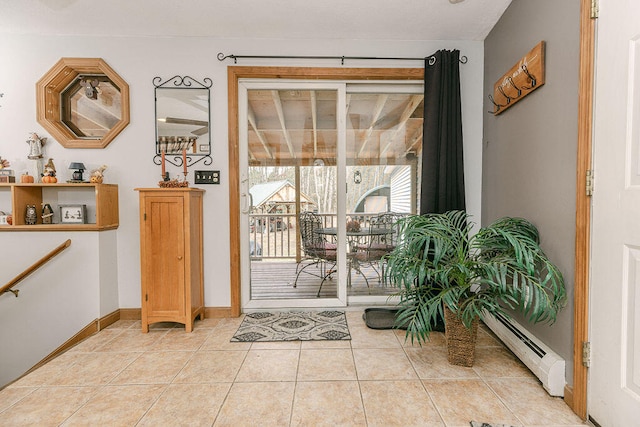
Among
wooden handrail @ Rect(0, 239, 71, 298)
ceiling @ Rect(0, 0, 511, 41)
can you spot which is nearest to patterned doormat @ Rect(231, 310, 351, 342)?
wooden handrail @ Rect(0, 239, 71, 298)

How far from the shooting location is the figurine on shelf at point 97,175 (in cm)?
251

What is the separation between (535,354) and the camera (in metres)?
1.79

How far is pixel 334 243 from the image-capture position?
297 cm

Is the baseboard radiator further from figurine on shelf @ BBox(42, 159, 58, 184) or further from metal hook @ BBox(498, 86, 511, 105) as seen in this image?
figurine on shelf @ BBox(42, 159, 58, 184)

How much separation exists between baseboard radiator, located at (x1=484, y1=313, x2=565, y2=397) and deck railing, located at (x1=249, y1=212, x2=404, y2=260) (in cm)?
140

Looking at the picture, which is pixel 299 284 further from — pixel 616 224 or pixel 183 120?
pixel 616 224

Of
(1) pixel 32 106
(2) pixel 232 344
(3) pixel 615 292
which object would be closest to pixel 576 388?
(3) pixel 615 292

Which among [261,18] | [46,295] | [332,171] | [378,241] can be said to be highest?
[261,18]

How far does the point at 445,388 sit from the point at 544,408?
46 cm

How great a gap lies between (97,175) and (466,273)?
2.91 metres

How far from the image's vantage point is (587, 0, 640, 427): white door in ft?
4.02

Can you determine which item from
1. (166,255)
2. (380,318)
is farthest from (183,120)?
(380,318)

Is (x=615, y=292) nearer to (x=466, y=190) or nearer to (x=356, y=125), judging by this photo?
(x=466, y=190)

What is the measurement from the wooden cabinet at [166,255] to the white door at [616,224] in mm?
2538
